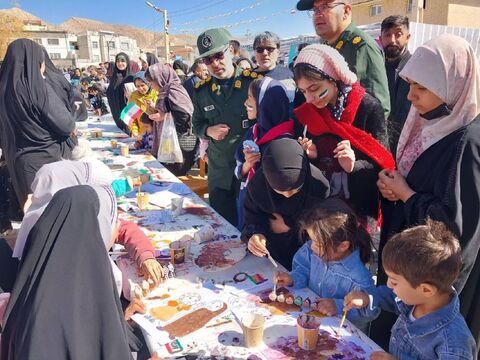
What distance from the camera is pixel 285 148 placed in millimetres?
1711

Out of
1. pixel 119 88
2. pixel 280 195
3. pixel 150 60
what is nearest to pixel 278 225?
pixel 280 195

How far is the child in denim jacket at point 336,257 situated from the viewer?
A: 1.51 m

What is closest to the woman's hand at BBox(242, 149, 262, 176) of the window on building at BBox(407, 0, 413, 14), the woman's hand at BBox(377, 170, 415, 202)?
the woman's hand at BBox(377, 170, 415, 202)

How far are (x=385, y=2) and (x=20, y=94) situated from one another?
23.2 m

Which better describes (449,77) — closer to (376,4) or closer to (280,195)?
(280,195)

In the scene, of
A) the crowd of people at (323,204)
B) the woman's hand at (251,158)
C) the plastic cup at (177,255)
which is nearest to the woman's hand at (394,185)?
the crowd of people at (323,204)

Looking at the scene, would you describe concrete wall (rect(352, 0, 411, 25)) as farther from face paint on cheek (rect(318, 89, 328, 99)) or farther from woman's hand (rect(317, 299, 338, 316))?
woman's hand (rect(317, 299, 338, 316))

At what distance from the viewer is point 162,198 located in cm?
295

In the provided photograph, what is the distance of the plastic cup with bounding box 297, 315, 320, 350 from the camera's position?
4.12 feet

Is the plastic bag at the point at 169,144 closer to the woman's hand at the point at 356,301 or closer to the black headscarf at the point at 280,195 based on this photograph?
the black headscarf at the point at 280,195

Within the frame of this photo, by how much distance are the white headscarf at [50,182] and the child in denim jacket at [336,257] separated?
3.60 feet

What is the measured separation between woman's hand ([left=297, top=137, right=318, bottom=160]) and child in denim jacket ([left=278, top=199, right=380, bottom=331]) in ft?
1.01

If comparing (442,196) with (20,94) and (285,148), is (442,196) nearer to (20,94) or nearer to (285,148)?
(285,148)

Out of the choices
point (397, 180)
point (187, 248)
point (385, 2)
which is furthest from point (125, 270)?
point (385, 2)
